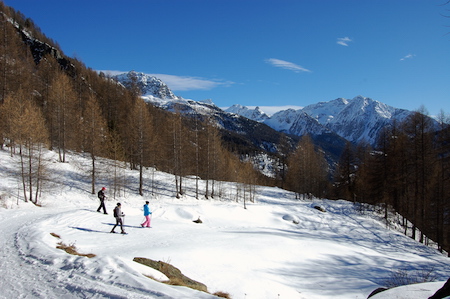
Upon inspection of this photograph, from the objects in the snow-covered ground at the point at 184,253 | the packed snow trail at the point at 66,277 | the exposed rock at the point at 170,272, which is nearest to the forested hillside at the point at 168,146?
the snow-covered ground at the point at 184,253

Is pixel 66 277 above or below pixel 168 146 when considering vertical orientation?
below

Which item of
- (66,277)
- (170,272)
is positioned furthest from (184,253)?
(66,277)

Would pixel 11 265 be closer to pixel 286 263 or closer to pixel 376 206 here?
pixel 286 263

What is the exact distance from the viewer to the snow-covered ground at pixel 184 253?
6746 mm

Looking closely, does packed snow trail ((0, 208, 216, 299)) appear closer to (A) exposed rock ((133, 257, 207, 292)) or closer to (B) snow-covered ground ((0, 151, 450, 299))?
(B) snow-covered ground ((0, 151, 450, 299))

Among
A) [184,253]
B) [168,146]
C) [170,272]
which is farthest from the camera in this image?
[168,146]

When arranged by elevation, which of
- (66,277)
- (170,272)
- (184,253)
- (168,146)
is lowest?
(184,253)

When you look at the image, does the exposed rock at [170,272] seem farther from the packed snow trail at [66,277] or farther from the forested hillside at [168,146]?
the forested hillside at [168,146]

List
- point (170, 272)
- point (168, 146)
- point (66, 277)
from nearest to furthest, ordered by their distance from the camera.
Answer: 1. point (66, 277)
2. point (170, 272)
3. point (168, 146)

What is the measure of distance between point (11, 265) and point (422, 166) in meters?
30.8

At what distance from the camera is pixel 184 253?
12.3 metres

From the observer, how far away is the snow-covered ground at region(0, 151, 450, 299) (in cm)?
675

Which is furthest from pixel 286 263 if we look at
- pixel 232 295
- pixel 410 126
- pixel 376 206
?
pixel 376 206

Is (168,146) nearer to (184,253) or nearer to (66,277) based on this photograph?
(184,253)
